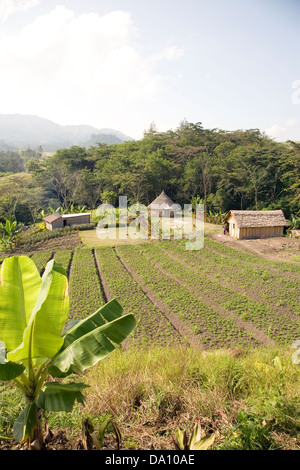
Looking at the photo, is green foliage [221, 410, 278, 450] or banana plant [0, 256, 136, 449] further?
banana plant [0, 256, 136, 449]

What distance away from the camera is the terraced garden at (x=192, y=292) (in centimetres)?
838

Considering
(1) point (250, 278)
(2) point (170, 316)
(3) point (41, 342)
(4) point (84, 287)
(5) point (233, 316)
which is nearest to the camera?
(3) point (41, 342)

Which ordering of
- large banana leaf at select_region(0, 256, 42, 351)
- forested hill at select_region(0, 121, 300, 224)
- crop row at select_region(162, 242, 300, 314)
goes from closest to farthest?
large banana leaf at select_region(0, 256, 42, 351) < crop row at select_region(162, 242, 300, 314) < forested hill at select_region(0, 121, 300, 224)

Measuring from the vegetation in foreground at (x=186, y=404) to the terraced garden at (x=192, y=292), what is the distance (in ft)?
13.3

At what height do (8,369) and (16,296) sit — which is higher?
(16,296)

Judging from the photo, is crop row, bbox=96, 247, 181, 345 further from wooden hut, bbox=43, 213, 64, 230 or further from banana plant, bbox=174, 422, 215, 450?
wooden hut, bbox=43, 213, 64, 230

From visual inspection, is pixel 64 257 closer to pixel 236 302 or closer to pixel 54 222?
pixel 54 222

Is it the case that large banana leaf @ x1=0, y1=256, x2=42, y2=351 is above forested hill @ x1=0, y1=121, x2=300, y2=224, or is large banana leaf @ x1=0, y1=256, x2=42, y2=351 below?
below

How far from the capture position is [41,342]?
2461 mm

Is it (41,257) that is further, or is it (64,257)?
(41,257)

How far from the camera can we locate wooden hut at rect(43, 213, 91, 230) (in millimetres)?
23836

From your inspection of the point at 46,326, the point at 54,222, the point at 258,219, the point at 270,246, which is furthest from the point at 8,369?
the point at 54,222

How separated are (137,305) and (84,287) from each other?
117 inches

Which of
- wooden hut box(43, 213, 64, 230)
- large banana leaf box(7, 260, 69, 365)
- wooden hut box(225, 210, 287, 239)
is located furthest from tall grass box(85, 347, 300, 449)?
wooden hut box(43, 213, 64, 230)
